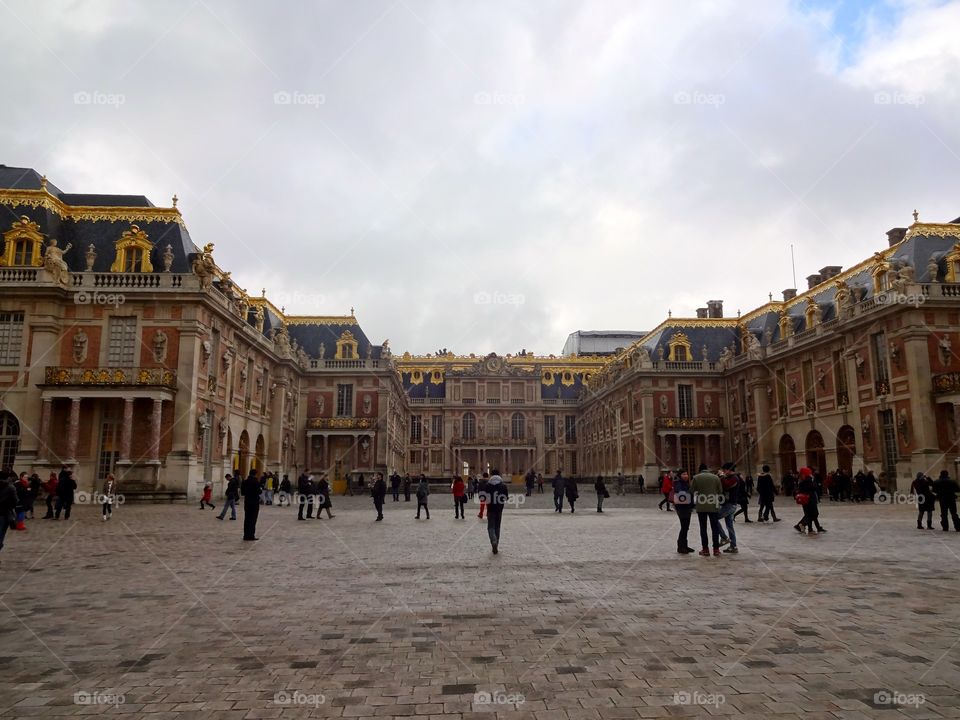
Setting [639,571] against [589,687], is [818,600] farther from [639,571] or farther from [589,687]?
[589,687]

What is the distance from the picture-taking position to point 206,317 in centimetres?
2942

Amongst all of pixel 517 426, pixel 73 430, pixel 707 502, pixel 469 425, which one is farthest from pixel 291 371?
pixel 707 502

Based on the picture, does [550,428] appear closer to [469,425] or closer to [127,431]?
[469,425]

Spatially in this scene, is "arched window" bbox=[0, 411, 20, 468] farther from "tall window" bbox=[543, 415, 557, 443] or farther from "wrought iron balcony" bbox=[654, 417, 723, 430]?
"tall window" bbox=[543, 415, 557, 443]

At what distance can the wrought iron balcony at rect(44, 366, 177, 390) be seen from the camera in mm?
26531

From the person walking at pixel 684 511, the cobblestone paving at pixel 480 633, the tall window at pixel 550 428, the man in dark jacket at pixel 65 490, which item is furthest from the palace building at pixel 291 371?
the tall window at pixel 550 428

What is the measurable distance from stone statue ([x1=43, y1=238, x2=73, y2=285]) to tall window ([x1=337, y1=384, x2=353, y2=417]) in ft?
76.4

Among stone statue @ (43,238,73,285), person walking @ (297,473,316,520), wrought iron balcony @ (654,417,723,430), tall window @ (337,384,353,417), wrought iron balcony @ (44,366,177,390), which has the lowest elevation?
person walking @ (297,473,316,520)

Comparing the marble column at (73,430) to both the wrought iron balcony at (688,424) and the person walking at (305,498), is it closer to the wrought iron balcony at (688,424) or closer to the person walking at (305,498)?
the person walking at (305,498)

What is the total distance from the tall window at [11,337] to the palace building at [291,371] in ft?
0.23

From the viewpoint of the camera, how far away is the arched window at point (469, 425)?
74938mm

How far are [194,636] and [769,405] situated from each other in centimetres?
4121

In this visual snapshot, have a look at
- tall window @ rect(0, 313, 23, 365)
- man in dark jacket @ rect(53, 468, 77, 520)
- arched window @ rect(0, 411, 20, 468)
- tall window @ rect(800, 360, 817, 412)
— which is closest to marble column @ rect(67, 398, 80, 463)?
arched window @ rect(0, 411, 20, 468)

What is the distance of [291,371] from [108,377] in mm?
18400
